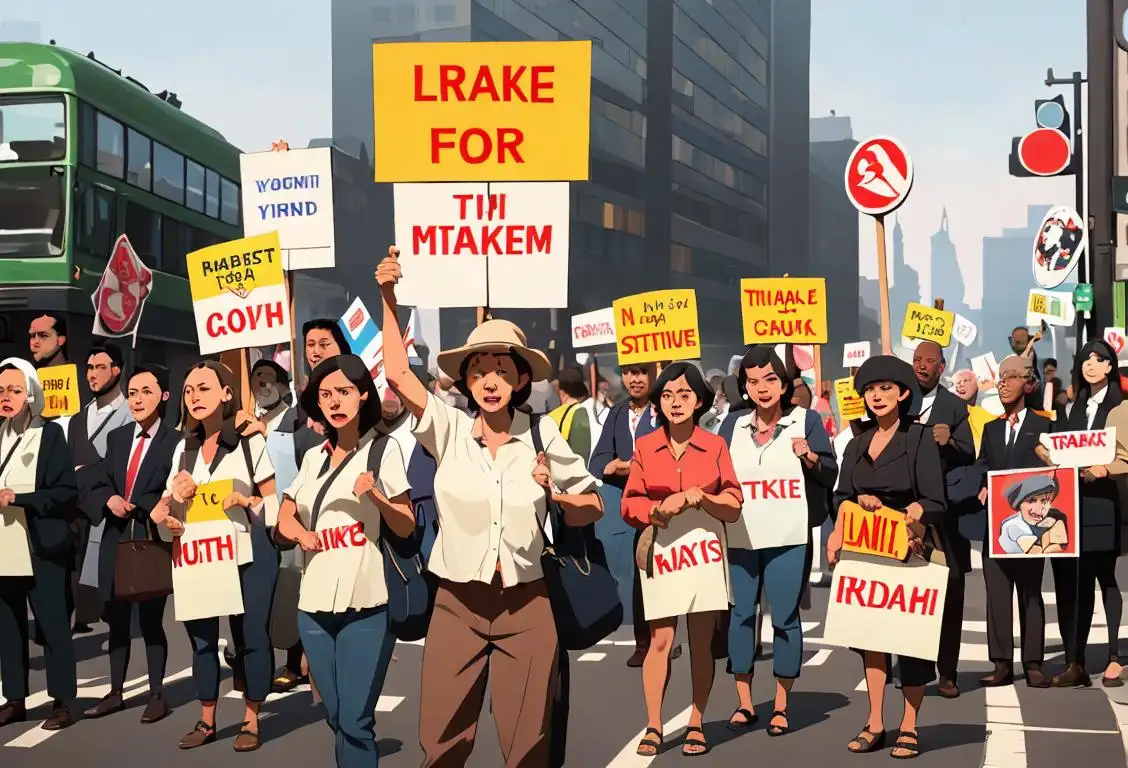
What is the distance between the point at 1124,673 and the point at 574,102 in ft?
17.1

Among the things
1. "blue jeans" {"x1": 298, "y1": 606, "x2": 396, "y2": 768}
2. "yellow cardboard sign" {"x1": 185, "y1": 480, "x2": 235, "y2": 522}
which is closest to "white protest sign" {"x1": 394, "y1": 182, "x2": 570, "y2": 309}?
"yellow cardboard sign" {"x1": 185, "y1": 480, "x2": 235, "y2": 522}

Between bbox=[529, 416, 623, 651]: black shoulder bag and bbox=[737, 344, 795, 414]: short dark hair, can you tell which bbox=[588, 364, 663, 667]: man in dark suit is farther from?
bbox=[529, 416, 623, 651]: black shoulder bag

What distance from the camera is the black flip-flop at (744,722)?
7733 mm

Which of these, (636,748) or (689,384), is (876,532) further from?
(636,748)

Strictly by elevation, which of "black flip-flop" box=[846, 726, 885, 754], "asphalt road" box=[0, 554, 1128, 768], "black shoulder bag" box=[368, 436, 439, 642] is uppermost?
"black shoulder bag" box=[368, 436, 439, 642]

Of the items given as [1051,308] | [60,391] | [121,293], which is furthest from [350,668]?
[1051,308]

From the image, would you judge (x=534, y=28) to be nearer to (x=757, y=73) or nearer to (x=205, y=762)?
(x=757, y=73)

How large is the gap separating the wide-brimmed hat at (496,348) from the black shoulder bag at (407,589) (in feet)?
2.37

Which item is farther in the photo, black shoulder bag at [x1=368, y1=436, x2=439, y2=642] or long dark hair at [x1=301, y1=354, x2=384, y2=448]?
long dark hair at [x1=301, y1=354, x2=384, y2=448]

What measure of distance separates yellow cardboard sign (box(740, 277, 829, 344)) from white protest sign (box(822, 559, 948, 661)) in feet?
21.6

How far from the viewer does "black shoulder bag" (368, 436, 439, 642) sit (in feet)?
18.7

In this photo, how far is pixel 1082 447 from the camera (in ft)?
29.6

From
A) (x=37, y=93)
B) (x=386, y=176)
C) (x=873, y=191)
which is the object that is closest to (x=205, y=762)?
(x=386, y=176)

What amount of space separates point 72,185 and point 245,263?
7.82m
